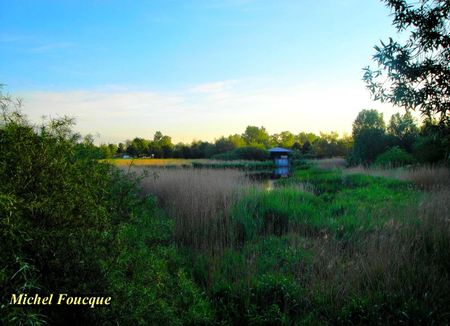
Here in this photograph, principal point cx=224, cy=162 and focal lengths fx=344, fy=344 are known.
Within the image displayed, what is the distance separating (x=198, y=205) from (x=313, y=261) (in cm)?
288

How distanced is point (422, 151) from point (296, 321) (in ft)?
53.8

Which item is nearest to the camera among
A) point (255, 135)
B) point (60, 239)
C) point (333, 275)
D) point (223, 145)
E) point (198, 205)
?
point (60, 239)

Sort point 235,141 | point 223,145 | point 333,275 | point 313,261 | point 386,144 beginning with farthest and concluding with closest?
point 235,141 < point 223,145 < point 386,144 < point 313,261 < point 333,275

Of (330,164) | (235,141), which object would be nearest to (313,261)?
(330,164)

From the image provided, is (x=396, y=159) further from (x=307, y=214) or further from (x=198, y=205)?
(x=198, y=205)

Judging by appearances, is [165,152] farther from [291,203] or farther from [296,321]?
[296,321]

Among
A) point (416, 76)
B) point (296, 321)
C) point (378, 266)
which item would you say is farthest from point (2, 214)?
point (416, 76)

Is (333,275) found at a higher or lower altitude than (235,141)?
lower

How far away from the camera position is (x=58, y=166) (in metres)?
1.98

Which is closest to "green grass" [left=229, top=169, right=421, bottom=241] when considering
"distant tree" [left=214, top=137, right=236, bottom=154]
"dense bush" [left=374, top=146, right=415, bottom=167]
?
"dense bush" [left=374, top=146, right=415, bottom=167]

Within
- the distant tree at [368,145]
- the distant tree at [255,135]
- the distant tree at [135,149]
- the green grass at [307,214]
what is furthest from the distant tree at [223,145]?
the distant tree at [255,135]

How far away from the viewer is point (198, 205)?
650 centimetres

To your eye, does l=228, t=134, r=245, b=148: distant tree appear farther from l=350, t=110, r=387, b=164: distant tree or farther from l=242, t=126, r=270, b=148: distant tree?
l=242, t=126, r=270, b=148: distant tree

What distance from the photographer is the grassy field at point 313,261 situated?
3.31m
